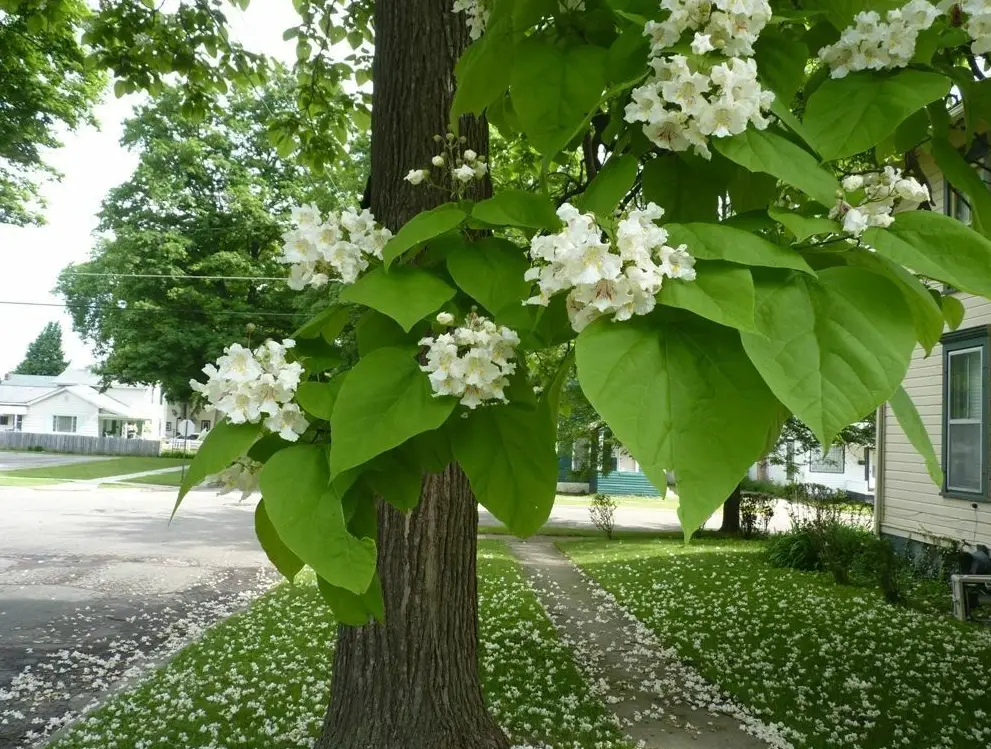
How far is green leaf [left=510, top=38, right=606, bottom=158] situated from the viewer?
0.97 metres

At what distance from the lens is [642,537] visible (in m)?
17.5

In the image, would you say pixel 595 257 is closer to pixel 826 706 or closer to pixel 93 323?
pixel 826 706

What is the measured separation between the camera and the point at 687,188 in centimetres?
99

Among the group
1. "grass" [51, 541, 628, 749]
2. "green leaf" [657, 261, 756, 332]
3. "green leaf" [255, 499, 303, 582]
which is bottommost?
"grass" [51, 541, 628, 749]

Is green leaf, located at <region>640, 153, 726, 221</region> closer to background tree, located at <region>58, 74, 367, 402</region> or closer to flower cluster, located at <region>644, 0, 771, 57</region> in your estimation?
flower cluster, located at <region>644, 0, 771, 57</region>

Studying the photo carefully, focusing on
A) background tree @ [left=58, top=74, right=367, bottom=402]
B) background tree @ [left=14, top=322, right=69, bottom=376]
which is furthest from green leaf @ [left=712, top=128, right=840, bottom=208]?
background tree @ [left=14, top=322, right=69, bottom=376]

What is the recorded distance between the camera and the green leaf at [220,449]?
2.78ft

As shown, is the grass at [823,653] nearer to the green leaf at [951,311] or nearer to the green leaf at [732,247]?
the green leaf at [951,311]

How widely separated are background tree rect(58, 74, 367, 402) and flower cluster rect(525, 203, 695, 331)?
2863cm

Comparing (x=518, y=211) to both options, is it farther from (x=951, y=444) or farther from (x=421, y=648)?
(x=951, y=444)

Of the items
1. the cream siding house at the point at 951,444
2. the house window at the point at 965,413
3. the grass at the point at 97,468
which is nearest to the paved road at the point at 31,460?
the grass at the point at 97,468

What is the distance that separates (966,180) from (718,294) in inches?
20.9

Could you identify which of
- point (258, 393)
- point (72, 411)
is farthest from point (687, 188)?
point (72, 411)

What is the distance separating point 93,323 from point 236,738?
1377 inches
